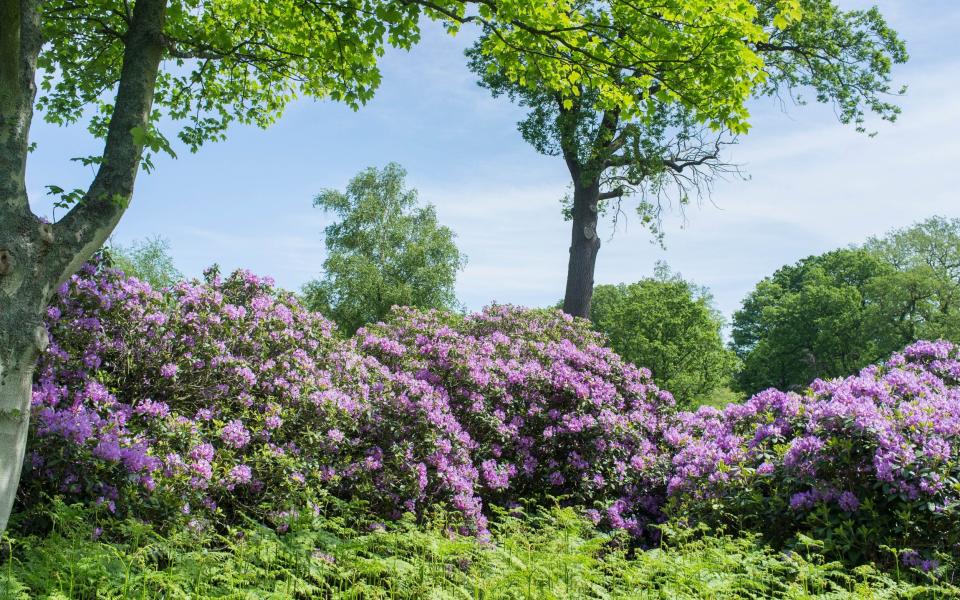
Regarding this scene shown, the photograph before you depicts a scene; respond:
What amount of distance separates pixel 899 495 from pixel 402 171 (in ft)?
95.8

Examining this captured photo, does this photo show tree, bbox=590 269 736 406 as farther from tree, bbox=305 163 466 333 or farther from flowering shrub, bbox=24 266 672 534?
flowering shrub, bbox=24 266 672 534

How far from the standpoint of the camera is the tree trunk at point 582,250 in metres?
16.8

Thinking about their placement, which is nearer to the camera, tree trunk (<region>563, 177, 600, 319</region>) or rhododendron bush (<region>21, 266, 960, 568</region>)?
rhododendron bush (<region>21, 266, 960, 568</region>)

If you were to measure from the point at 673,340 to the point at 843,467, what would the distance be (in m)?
18.1

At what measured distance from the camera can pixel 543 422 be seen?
867cm

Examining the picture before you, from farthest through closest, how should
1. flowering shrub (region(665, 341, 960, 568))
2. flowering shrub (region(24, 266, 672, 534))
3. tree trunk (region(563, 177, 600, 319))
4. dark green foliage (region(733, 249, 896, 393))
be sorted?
dark green foliage (region(733, 249, 896, 393))
tree trunk (region(563, 177, 600, 319))
flowering shrub (region(665, 341, 960, 568))
flowering shrub (region(24, 266, 672, 534))

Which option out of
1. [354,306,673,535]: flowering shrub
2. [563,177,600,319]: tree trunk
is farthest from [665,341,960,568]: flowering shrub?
[563,177,600,319]: tree trunk

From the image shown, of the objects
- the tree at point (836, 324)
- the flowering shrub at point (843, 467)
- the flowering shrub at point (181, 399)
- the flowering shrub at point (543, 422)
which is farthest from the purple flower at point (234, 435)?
the tree at point (836, 324)

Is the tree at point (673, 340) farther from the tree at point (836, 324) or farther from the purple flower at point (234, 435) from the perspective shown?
the purple flower at point (234, 435)

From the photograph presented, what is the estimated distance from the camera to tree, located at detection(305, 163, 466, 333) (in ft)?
94.7

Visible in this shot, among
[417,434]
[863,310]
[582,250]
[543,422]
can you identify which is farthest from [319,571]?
[863,310]

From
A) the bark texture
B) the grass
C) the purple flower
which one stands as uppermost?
the bark texture

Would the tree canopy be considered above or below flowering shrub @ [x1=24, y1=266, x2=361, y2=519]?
above

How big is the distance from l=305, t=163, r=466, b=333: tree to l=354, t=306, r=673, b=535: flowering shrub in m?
19.6
